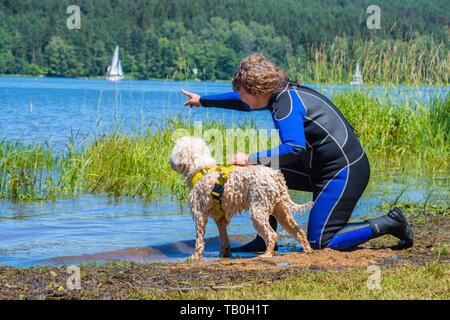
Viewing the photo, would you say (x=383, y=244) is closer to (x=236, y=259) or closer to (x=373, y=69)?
(x=236, y=259)

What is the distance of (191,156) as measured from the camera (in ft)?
22.7

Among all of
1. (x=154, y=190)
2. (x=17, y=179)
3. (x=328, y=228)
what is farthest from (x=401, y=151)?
(x=328, y=228)

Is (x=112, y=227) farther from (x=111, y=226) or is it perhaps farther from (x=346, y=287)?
(x=346, y=287)

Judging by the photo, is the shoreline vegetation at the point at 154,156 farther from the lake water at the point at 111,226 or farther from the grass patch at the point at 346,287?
the grass patch at the point at 346,287

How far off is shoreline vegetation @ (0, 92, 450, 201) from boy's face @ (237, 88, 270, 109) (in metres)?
4.37

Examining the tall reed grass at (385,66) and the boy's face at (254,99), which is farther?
the tall reed grass at (385,66)

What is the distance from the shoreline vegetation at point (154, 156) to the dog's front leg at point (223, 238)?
389 centimetres

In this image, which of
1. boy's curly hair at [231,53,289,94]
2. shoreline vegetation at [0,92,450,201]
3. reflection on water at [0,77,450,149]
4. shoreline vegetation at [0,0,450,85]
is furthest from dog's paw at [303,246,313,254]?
shoreline vegetation at [0,0,450,85]

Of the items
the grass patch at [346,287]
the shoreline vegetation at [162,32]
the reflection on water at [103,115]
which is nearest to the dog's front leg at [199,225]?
the grass patch at [346,287]

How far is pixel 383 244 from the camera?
302 inches

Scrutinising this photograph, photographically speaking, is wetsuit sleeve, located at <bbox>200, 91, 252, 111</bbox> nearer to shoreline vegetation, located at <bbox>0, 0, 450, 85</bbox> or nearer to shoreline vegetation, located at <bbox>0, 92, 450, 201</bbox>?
shoreline vegetation, located at <bbox>0, 92, 450, 201</bbox>

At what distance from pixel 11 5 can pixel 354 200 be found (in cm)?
8731

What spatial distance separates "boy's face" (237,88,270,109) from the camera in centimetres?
686

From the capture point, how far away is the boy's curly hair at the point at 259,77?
6719 mm
